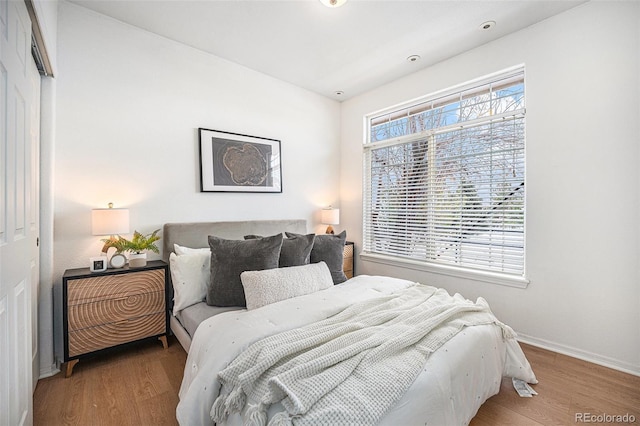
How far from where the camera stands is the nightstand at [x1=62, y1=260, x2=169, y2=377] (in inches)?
85.5

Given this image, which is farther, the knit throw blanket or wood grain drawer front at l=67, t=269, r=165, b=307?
wood grain drawer front at l=67, t=269, r=165, b=307

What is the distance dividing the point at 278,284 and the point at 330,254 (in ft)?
2.52

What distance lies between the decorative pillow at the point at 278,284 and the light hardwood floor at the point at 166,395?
81cm

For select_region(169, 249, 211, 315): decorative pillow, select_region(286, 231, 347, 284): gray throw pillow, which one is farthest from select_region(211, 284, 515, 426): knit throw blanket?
select_region(169, 249, 211, 315): decorative pillow

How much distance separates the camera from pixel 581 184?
2400 mm

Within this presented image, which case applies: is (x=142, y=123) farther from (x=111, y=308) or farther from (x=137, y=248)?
(x=111, y=308)

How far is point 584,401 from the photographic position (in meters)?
1.89

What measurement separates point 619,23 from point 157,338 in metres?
4.39

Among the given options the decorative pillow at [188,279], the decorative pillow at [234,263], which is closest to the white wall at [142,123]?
the decorative pillow at [188,279]

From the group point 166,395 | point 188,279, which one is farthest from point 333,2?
point 166,395

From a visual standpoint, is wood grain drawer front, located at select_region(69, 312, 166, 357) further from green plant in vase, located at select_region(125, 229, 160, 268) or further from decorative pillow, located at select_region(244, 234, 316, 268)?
decorative pillow, located at select_region(244, 234, 316, 268)

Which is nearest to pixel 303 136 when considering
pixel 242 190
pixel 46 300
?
pixel 242 190

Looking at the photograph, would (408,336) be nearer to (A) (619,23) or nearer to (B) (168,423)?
(B) (168,423)

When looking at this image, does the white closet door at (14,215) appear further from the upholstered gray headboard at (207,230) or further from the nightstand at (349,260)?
the nightstand at (349,260)
